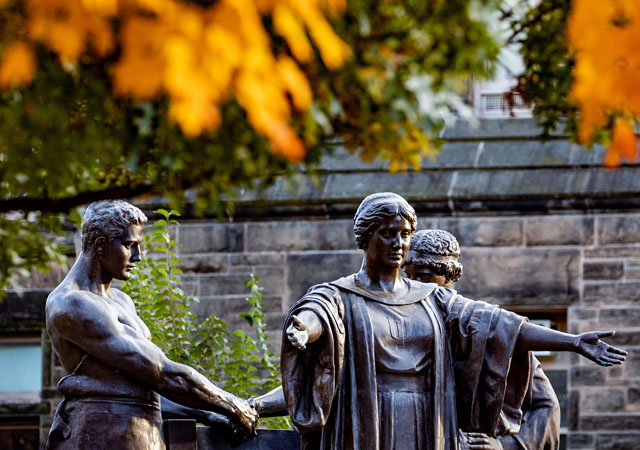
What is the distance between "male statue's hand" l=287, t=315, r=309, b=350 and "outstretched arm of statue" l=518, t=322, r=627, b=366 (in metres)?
1.15

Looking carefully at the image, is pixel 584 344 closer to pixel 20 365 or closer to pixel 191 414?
pixel 191 414

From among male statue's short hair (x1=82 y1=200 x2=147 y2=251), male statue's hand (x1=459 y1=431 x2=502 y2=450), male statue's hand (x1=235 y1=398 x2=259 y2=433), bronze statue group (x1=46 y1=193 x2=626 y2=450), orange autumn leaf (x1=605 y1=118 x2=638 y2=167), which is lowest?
male statue's hand (x1=459 y1=431 x2=502 y2=450)

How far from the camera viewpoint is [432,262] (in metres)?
9.71

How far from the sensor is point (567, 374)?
1644cm

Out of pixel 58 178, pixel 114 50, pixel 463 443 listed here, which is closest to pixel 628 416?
pixel 463 443

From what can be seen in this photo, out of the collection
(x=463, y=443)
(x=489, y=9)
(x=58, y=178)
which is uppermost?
(x=489, y=9)

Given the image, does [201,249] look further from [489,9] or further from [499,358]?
[489,9]

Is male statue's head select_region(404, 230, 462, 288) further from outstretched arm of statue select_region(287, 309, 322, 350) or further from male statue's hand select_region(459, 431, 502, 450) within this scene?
outstretched arm of statue select_region(287, 309, 322, 350)

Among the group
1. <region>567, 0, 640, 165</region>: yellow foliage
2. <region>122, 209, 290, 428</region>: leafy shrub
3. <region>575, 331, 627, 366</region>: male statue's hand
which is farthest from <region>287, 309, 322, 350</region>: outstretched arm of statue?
<region>122, 209, 290, 428</region>: leafy shrub

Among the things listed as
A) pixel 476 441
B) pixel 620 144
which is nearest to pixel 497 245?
pixel 476 441

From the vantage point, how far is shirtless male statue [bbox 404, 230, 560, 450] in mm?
9602

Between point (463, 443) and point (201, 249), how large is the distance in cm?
804

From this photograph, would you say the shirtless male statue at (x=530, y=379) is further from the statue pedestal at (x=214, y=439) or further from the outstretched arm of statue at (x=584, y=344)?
the statue pedestal at (x=214, y=439)

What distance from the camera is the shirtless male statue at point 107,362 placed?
27.9 ft
